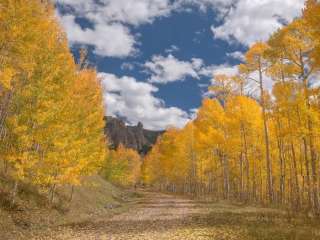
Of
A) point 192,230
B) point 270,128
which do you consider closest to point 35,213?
point 192,230

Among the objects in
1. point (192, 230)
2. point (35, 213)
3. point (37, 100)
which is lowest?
point (192, 230)

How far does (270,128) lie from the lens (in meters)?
31.3

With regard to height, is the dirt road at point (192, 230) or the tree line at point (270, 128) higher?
the tree line at point (270, 128)

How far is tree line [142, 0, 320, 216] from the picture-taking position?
55.5 ft

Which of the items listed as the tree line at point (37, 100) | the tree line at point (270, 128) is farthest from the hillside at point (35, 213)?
the tree line at point (270, 128)

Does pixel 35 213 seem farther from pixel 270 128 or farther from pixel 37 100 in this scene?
pixel 270 128

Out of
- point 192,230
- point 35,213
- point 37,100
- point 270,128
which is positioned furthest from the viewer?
point 270,128

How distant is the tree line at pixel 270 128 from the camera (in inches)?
666

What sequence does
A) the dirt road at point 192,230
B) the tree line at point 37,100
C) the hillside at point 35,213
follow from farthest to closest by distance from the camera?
the tree line at point 37,100
the hillside at point 35,213
the dirt road at point 192,230

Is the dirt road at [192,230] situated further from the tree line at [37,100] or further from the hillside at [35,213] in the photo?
the tree line at [37,100]

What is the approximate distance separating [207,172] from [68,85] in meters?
34.0

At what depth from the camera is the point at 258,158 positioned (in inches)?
1346

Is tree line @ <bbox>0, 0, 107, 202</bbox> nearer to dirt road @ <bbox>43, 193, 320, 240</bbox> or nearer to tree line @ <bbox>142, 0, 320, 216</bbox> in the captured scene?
dirt road @ <bbox>43, 193, 320, 240</bbox>

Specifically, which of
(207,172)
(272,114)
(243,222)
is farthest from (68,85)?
(207,172)
